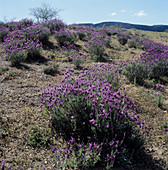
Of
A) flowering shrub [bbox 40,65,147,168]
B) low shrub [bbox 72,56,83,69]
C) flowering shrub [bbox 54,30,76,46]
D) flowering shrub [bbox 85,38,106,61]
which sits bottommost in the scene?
flowering shrub [bbox 40,65,147,168]

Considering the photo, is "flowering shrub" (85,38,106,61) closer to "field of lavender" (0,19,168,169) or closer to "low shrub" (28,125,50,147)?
"field of lavender" (0,19,168,169)

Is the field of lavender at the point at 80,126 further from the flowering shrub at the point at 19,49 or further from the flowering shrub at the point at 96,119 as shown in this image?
the flowering shrub at the point at 19,49

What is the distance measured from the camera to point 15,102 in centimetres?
445

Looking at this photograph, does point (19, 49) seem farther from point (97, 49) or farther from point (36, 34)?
point (97, 49)

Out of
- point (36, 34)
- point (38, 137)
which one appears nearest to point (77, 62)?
point (36, 34)

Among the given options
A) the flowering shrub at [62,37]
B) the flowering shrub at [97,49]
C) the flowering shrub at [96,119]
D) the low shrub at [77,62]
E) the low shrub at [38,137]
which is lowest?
the low shrub at [38,137]

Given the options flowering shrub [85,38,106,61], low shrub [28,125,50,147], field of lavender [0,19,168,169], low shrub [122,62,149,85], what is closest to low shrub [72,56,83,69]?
flowering shrub [85,38,106,61]

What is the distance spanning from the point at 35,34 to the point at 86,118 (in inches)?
330

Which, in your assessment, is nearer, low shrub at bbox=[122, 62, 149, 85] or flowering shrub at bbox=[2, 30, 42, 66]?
low shrub at bbox=[122, 62, 149, 85]

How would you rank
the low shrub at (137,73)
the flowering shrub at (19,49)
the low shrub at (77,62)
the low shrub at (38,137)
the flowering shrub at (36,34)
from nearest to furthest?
the low shrub at (38,137)
the low shrub at (137,73)
the flowering shrub at (19,49)
the low shrub at (77,62)
the flowering shrub at (36,34)

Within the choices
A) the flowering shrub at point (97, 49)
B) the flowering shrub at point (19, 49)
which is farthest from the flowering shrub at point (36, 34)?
the flowering shrub at point (97, 49)

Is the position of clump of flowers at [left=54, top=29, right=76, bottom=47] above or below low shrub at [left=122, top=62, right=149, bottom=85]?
above

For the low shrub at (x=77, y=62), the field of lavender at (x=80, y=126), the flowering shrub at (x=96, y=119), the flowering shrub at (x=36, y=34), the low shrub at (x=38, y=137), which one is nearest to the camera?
the field of lavender at (x=80, y=126)

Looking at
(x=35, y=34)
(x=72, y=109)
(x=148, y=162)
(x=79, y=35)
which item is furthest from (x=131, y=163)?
(x=79, y=35)
